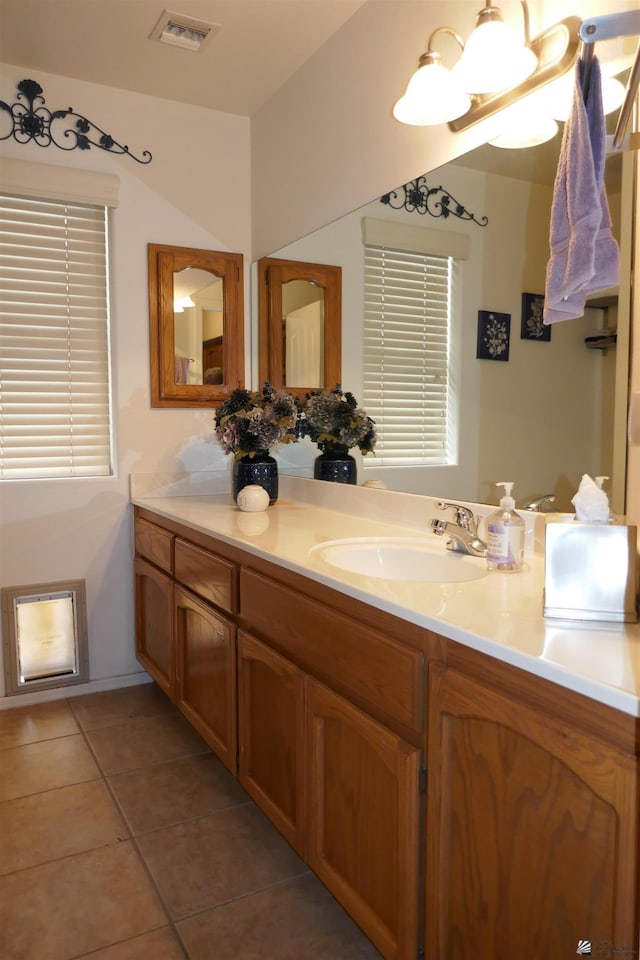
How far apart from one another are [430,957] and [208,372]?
2.33 metres

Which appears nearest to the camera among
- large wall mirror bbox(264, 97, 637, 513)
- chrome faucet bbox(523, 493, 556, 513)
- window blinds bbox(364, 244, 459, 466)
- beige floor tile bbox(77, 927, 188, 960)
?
large wall mirror bbox(264, 97, 637, 513)

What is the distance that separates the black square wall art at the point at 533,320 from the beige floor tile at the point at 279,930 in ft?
4.68

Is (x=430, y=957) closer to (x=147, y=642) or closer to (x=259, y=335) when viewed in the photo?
(x=147, y=642)

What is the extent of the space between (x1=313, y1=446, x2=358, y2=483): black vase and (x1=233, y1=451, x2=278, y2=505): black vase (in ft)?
0.60

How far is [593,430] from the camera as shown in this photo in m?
1.36

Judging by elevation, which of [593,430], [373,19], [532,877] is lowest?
[532,877]

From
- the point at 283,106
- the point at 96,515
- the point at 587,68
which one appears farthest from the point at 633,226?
the point at 96,515

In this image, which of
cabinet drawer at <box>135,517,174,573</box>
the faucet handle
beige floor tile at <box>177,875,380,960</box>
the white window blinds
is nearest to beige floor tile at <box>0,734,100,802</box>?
cabinet drawer at <box>135,517,174,573</box>

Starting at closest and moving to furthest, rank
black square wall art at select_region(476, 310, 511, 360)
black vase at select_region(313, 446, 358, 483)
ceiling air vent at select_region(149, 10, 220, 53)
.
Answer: black square wall art at select_region(476, 310, 511, 360), ceiling air vent at select_region(149, 10, 220, 53), black vase at select_region(313, 446, 358, 483)

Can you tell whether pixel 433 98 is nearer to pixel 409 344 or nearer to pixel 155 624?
pixel 409 344

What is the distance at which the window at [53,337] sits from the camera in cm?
256

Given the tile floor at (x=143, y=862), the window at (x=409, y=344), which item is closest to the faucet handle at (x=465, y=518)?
the window at (x=409, y=344)

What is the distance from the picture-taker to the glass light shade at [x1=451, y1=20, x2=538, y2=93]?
4.54ft

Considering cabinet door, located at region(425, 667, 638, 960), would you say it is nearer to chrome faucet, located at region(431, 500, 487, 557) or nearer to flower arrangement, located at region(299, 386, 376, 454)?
chrome faucet, located at region(431, 500, 487, 557)
